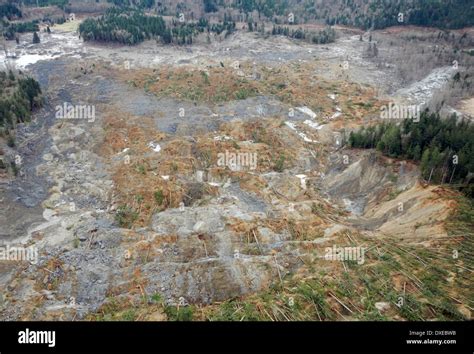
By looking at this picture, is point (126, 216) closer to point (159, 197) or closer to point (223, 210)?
point (159, 197)

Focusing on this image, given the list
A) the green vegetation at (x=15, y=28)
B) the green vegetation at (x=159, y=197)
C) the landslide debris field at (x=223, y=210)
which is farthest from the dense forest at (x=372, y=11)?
the green vegetation at (x=159, y=197)

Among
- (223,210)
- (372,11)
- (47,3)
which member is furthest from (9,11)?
(372,11)

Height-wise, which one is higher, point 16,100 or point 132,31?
point 132,31

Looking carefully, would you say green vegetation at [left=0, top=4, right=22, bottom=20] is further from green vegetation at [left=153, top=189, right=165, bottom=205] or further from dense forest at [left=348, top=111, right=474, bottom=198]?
dense forest at [left=348, top=111, right=474, bottom=198]

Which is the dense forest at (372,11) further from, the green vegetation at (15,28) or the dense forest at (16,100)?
the dense forest at (16,100)
